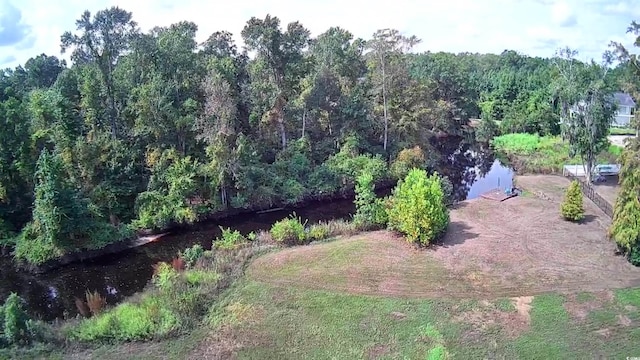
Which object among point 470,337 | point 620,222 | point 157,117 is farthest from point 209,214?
point 620,222

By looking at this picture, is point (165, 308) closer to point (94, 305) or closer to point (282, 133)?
point (94, 305)

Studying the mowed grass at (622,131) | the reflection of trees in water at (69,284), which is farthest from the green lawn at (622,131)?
→ the reflection of trees in water at (69,284)

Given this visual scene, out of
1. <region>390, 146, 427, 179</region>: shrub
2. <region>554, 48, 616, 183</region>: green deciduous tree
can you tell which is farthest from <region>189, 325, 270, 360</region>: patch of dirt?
<region>554, 48, 616, 183</region>: green deciduous tree

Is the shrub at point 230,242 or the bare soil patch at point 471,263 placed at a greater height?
the shrub at point 230,242

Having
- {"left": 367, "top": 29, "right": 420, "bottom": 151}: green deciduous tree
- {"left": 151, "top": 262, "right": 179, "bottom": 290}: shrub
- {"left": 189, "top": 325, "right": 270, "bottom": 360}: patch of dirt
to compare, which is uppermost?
{"left": 367, "top": 29, "right": 420, "bottom": 151}: green deciduous tree

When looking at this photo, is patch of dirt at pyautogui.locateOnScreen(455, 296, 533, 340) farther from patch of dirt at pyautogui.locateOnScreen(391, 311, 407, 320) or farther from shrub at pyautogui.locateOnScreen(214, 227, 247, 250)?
shrub at pyautogui.locateOnScreen(214, 227, 247, 250)

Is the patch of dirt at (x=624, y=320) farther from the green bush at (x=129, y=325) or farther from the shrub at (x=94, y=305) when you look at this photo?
the shrub at (x=94, y=305)
